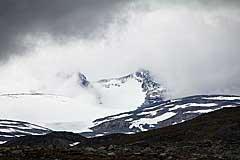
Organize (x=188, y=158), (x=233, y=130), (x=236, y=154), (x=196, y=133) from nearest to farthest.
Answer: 1. (x=188, y=158)
2. (x=236, y=154)
3. (x=233, y=130)
4. (x=196, y=133)

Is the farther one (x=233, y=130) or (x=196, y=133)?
(x=196, y=133)

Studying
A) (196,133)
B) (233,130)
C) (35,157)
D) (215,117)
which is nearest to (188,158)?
(35,157)

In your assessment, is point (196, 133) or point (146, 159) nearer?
point (146, 159)

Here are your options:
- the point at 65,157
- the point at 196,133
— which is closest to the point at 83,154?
the point at 65,157

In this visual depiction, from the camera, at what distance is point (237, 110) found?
12838cm

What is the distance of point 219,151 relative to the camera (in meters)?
52.2

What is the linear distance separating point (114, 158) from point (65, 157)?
373 centimetres

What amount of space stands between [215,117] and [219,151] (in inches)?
3032

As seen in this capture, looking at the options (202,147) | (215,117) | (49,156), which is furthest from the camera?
(215,117)

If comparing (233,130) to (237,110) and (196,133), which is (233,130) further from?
→ (237,110)

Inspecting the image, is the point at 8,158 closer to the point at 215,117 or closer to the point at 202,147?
the point at 202,147

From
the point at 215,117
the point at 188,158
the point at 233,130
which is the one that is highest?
the point at 215,117

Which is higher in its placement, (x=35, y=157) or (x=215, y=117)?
(x=215, y=117)

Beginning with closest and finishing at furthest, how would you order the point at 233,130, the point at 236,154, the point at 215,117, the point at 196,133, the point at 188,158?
1. the point at 188,158
2. the point at 236,154
3. the point at 233,130
4. the point at 196,133
5. the point at 215,117
